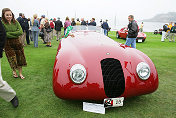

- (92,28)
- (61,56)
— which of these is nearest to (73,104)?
(61,56)

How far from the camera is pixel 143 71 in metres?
2.27

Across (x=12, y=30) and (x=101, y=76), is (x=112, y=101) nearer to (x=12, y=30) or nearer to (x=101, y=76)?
(x=101, y=76)

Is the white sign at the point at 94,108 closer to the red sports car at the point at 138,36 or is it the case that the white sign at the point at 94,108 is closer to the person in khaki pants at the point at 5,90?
the person in khaki pants at the point at 5,90

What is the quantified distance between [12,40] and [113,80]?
2.53 metres

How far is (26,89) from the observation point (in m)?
3.11

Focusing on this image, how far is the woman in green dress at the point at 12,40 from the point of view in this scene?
10.5 ft

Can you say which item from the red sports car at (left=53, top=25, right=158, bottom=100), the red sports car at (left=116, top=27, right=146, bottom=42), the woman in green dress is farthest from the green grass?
the red sports car at (left=116, top=27, right=146, bottom=42)

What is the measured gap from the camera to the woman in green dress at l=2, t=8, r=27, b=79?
10.5 ft

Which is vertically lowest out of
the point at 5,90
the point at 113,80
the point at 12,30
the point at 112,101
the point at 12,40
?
the point at 112,101

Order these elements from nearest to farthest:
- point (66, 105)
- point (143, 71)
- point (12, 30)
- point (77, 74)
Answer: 1. point (77, 74)
2. point (143, 71)
3. point (66, 105)
4. point (12, 30)

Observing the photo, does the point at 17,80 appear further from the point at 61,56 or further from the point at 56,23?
the point at 56,23

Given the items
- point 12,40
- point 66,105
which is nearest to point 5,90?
point 66,105

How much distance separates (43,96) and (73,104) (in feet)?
2.24

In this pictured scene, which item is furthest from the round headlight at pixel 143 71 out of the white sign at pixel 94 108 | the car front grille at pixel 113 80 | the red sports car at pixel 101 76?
the white sign at pixel 94 108
